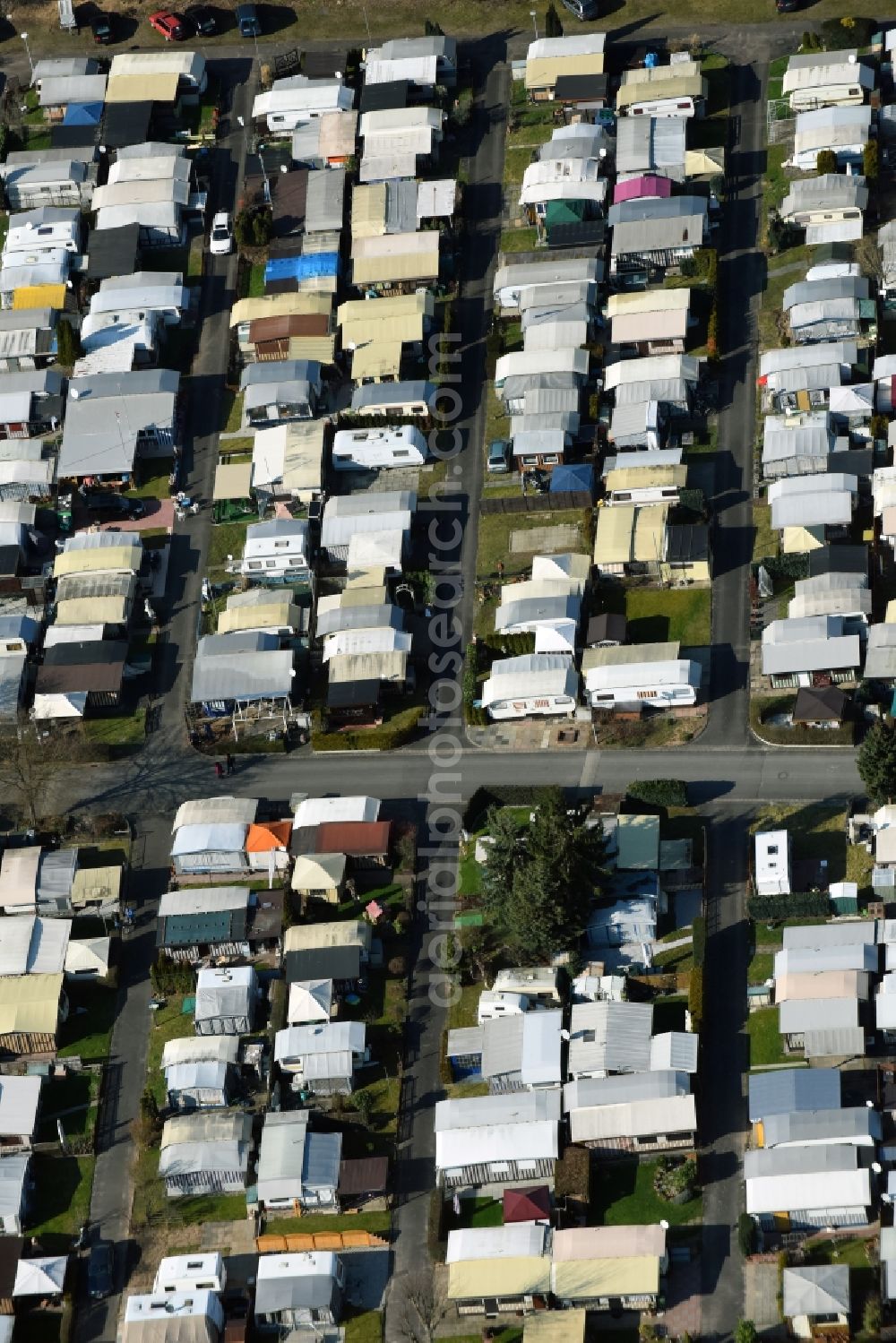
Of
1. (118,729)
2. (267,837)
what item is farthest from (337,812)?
(118,729)

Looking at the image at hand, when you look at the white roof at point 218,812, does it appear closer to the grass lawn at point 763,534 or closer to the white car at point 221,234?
the grass lawn at point 763,534

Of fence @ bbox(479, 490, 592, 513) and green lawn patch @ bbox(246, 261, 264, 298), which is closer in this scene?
fence @ bbox(479, 490, 592, 513)

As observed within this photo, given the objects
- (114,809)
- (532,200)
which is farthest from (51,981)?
(532,200)

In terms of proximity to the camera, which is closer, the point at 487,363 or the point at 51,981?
the point at 51,981

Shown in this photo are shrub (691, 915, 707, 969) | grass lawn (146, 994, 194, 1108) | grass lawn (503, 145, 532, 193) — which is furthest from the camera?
grass lawn (503, 145, 532, 193)

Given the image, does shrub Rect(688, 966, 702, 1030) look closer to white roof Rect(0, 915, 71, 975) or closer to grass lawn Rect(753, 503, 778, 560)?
grass lawn Rect(753, 503, 778, 560)

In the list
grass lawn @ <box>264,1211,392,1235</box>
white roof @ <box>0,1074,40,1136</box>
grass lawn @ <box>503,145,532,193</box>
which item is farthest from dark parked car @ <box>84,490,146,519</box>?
grass lawn @ <box>264,1211,392,1235</box>

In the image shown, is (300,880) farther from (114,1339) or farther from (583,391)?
(583,391)
